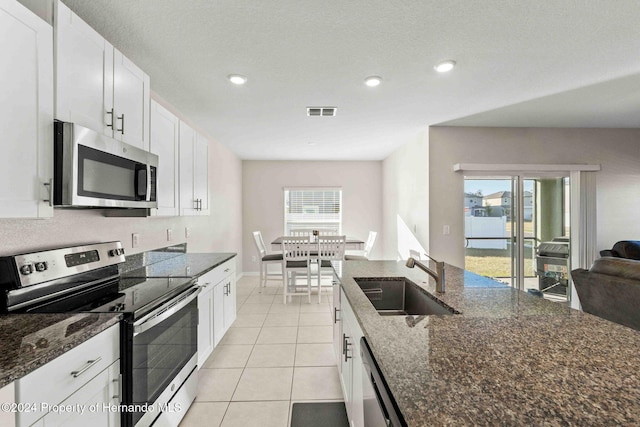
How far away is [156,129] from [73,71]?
0.79 m

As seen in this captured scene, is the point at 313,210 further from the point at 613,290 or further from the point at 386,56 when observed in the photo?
the point at 613,290

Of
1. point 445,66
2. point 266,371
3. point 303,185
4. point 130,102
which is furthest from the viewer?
point 303,185

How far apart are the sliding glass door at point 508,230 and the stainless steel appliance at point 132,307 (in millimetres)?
3404

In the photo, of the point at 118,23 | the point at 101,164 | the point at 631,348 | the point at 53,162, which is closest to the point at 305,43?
the point at 118,23

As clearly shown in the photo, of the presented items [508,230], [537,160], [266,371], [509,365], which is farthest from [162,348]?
[537,160]

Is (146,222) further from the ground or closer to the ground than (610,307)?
further from the ground

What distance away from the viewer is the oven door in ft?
4.30

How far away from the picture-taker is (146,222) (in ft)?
8.25

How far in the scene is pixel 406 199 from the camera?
14.8 feet

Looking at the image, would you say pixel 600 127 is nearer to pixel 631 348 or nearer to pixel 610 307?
pixel 610 307

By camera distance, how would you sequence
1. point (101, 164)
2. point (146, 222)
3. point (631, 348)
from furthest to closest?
point (146, 222), point (101, 164), point (631, 348)

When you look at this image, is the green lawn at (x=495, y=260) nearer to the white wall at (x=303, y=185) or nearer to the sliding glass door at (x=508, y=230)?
the sliding glass door at (x=508, y=230)

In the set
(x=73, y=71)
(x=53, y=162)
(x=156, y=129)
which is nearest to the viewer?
(x=53, y=162)

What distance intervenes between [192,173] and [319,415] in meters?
2.29
